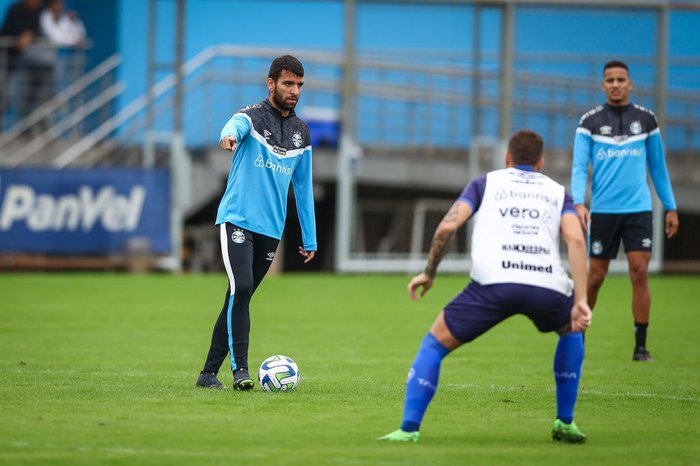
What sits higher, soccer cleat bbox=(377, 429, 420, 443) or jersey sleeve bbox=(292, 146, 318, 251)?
jersey sleeve bbox=(292, 146, 318, 251)

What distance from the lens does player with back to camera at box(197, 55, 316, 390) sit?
888cm

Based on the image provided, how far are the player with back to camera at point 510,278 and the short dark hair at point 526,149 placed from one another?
11 cm

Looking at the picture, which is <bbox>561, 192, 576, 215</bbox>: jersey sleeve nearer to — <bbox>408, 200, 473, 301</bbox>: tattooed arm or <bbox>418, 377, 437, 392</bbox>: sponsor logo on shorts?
<bbox>408, 200, 473, 301</bbox>: tattooed arm

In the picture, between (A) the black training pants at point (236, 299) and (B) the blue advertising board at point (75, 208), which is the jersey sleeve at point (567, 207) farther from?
(B) the blue advertising board at point (75, 208)

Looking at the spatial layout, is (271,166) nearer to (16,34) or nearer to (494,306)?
(494,306)

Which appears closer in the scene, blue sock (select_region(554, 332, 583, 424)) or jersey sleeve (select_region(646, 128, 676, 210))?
blue sock (select_region(554, 332, 583, 424))

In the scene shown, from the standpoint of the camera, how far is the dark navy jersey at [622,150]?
1155cm

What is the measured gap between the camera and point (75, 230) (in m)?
23.9

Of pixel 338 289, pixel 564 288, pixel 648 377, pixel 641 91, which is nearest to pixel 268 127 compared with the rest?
pixel 564 288

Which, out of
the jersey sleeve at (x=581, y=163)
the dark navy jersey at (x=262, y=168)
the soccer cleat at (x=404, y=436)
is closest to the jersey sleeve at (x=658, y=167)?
the jersey sleeve at (x=581, y=163)

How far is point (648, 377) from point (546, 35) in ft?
54.6

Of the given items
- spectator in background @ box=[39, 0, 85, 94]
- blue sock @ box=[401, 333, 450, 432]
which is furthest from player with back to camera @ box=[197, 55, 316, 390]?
spectator in background @ box=[39, 0, 85, 94]

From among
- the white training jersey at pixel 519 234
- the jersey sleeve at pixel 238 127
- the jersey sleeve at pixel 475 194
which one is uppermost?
the jersey sleeve at pixel 238 127

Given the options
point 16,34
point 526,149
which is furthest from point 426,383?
point 16,34
